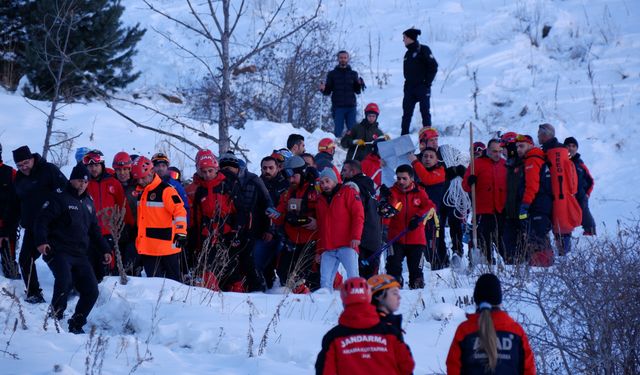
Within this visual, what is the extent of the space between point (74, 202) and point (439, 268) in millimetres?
5697

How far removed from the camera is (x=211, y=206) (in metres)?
11.2

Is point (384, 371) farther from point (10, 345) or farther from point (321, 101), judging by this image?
point (321, 101)

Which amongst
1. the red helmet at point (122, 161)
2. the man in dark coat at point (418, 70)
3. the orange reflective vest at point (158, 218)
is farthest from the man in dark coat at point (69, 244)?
the man in dark coat at point (418, 70)

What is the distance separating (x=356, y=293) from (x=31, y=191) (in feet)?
20.5

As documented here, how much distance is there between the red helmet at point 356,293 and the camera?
5621 mm

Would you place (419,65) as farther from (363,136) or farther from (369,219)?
(369,219)

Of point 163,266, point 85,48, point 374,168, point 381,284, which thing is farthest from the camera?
point 85,48

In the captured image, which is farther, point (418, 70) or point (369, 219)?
point (418, 70)

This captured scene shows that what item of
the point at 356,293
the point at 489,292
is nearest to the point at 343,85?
the point at 489,292

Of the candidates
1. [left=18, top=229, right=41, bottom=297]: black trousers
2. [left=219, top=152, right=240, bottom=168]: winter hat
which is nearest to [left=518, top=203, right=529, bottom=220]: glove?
[left=219, top=152, right=240, bottom=168]: winter hat

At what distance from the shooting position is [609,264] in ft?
25.8

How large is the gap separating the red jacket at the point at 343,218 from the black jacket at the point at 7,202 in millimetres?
3830

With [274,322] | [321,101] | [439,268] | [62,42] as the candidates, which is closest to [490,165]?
[439,268]

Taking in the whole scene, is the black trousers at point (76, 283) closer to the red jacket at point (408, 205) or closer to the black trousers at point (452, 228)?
the red jacket at point (408, 205)
